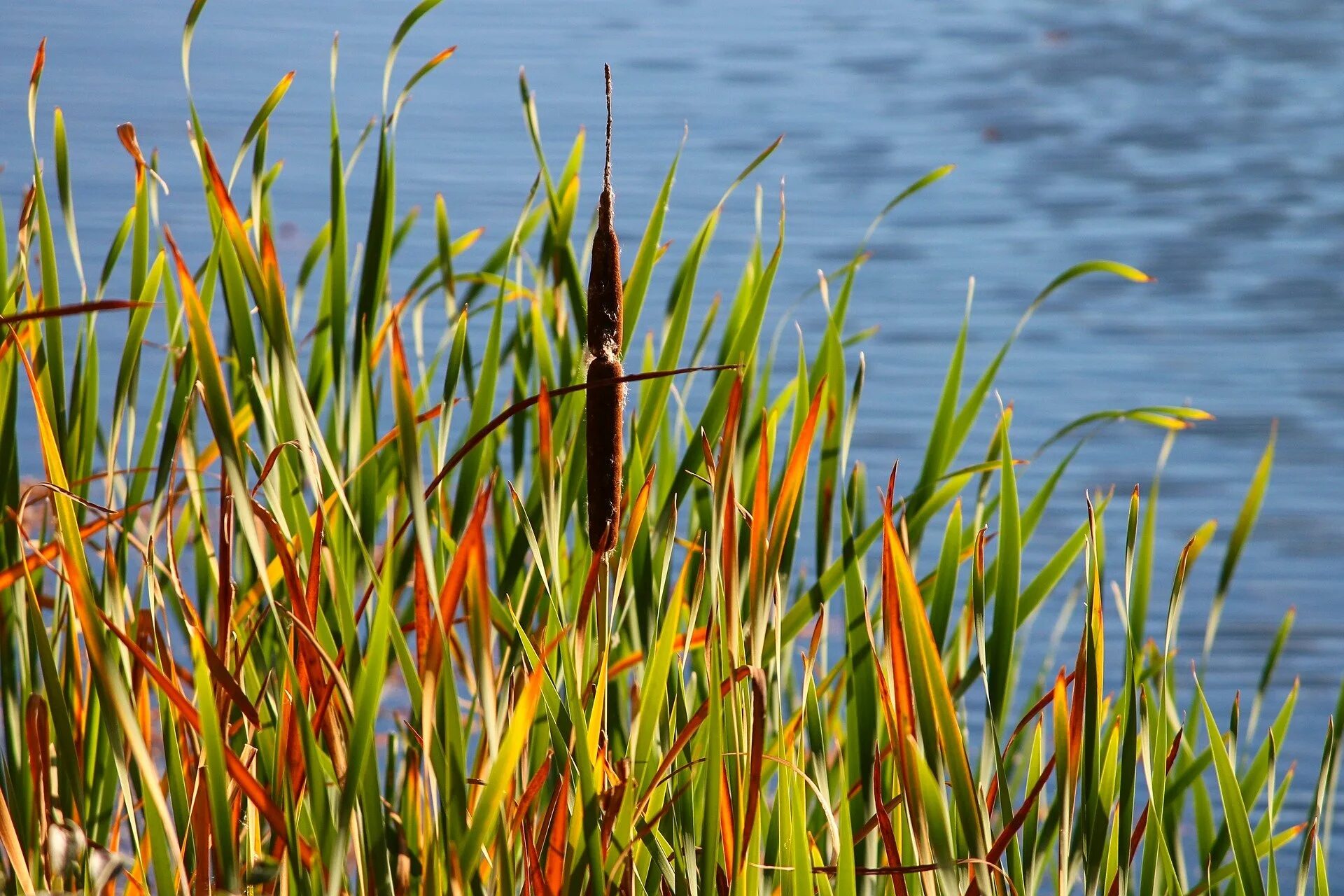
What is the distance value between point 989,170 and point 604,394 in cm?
152

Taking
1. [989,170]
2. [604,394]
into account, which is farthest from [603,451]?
[989,170]

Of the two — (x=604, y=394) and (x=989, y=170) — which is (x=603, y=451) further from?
(x=989, y=170)

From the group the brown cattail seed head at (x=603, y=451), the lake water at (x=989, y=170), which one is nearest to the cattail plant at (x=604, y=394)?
the brown cattail seed head at (x=603, y=451)

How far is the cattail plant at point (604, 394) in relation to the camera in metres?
0.30

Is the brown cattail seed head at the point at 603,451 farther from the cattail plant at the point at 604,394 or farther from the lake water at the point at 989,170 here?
the lake water at the point at 989,170

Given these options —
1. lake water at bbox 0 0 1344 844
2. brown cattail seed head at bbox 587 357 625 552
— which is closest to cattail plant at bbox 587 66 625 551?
brown cattail seed head at bbox 587 357 625 552

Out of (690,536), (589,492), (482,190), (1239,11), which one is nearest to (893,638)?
(589,492)

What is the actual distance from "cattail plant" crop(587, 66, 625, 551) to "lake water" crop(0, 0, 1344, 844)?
0.93m

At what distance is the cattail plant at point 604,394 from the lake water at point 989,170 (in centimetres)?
93

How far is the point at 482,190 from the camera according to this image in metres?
1.46

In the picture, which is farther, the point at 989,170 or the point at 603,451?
the point at 989,170

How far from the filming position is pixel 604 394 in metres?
0.30

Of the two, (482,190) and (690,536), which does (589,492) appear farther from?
(482,190)

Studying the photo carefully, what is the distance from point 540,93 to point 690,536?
1.09 m
